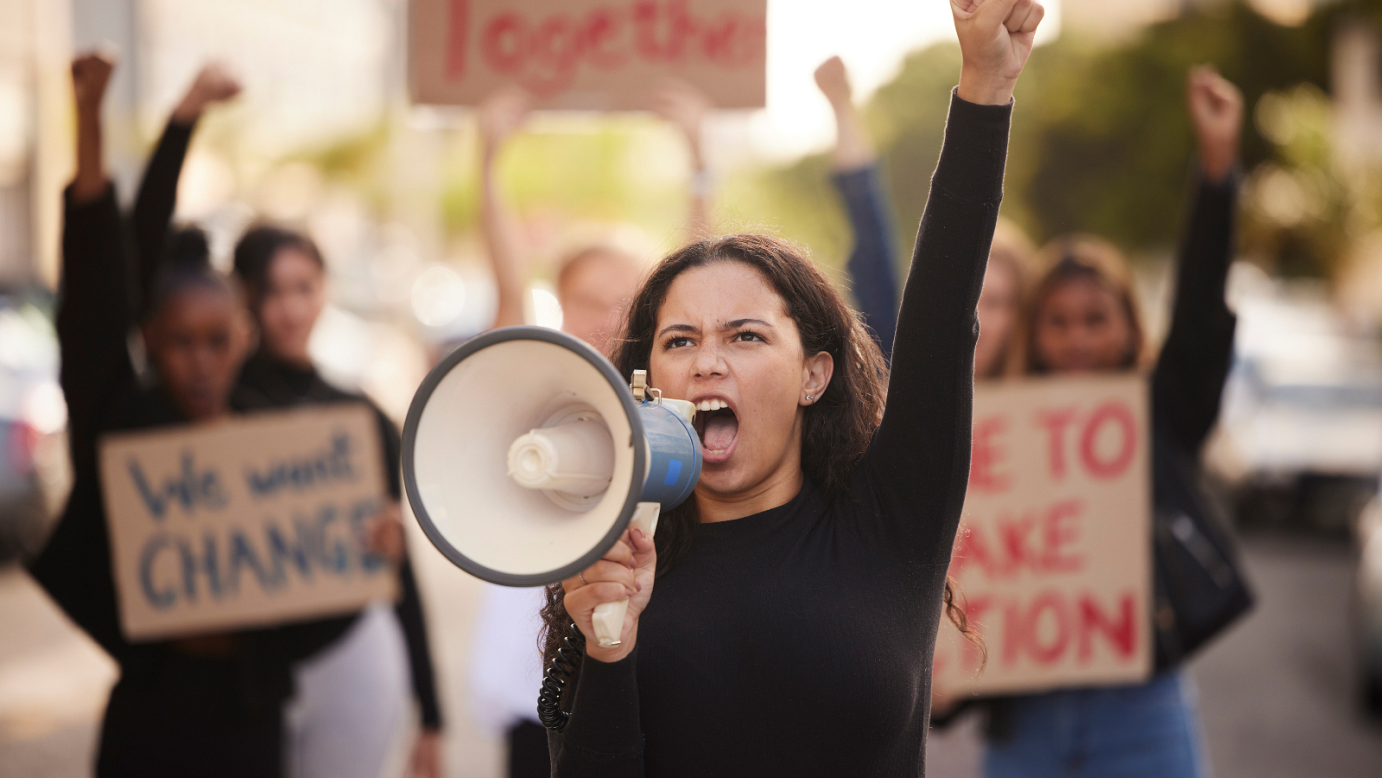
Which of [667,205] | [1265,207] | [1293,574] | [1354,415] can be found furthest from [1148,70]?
[667,205]

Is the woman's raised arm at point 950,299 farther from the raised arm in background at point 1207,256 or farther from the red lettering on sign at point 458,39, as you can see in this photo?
the red lettering on sign at point 458,39

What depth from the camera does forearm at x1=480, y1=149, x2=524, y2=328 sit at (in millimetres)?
3029

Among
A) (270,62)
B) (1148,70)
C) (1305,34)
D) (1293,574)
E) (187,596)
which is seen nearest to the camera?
(187,596)

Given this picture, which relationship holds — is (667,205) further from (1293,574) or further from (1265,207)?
(1293,574)

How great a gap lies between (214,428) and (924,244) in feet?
7.26

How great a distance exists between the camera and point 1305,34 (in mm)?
29188

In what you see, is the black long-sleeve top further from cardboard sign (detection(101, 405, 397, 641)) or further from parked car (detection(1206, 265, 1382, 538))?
parked car (detection(1206, 265, 1382, 538))

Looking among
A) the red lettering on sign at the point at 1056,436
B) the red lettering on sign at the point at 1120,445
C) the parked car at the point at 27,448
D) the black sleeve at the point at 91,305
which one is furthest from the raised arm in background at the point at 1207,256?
the parked car at the point at 27,448

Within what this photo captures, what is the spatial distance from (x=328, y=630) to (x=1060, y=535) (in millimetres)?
1965

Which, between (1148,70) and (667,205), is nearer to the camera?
(1148,70)

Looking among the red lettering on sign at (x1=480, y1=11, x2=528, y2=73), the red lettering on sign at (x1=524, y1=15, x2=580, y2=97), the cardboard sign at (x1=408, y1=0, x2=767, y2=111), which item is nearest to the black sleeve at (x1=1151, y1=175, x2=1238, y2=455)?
the cardboard sign at (x1=408, y1=0, x2=767, y2=111)

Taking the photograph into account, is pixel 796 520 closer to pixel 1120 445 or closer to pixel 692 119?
pixel 692 119

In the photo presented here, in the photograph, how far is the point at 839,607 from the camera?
1574mm

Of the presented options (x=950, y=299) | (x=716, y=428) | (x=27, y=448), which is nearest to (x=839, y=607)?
(x=716, y=428)
